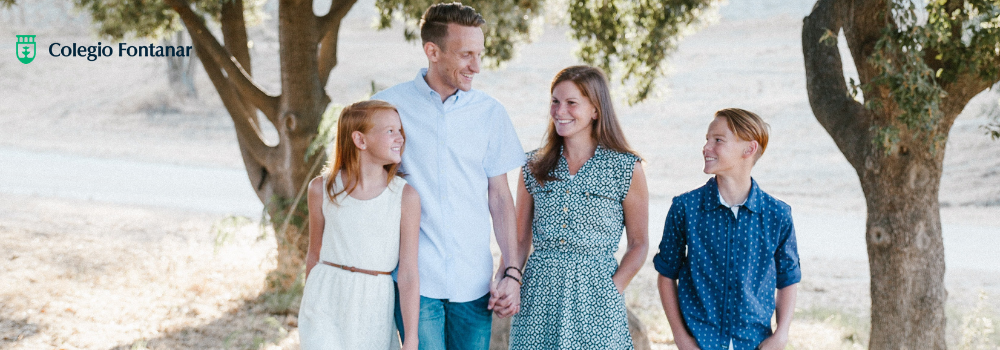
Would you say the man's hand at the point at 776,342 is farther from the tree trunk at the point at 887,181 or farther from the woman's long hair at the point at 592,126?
the tree trunk at the point at 887,181

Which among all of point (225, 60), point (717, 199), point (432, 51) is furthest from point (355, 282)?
point (225, 60)

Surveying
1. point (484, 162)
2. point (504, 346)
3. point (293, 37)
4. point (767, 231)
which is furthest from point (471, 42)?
point (293, 37)

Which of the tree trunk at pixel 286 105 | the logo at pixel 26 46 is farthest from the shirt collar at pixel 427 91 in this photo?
the logo at pixel 26 46

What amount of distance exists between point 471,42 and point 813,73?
3.43 m

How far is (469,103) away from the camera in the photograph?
9.77 feet

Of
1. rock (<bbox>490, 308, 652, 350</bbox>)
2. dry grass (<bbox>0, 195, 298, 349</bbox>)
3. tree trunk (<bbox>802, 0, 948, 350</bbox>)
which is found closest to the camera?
rock (<bbox>490, 308, 652, 350</bbox>)

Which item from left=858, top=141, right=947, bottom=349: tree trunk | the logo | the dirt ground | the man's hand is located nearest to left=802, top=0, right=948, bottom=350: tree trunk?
left=858, top=141, right=947, bottom=349: tree trunk

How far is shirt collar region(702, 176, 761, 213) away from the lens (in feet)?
9.02

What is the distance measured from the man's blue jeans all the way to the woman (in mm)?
134

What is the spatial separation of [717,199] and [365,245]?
1.19m

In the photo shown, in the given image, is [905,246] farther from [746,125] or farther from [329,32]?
[329,32]

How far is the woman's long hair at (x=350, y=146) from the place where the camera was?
9.14ft

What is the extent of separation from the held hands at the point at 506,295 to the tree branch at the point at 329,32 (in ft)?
13.7

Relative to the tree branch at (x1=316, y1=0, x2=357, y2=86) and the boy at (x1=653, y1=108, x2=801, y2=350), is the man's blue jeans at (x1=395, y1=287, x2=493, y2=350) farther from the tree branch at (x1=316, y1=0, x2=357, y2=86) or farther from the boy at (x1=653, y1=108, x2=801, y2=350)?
the tree branch at (x1=316, y1=0, x2=357, y2=86)
